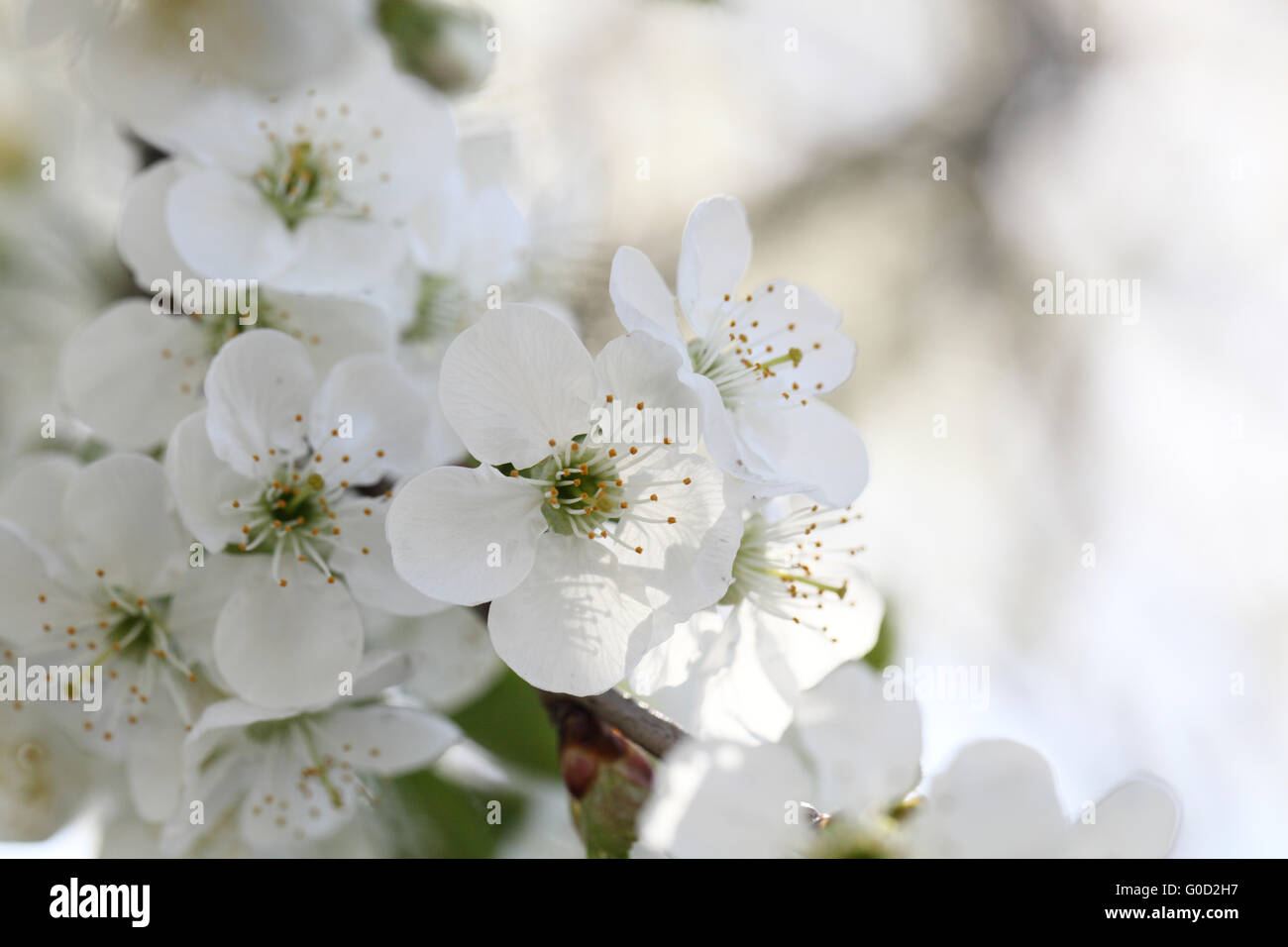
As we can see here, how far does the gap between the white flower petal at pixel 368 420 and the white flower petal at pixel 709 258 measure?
13 centimetres

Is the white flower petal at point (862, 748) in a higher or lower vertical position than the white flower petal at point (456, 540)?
lower

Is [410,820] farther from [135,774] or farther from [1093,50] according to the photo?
[1093,50]

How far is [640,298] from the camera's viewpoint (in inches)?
16.2

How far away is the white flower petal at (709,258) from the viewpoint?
479mm

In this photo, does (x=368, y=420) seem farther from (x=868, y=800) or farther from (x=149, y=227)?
(x=868, y=800)

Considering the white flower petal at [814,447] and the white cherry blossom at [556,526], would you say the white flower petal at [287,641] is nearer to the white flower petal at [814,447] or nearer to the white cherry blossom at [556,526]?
the white cherry blossom at [556,526]

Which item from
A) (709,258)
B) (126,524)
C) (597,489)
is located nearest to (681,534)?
(597,489)

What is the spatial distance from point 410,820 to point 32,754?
0.22 metres

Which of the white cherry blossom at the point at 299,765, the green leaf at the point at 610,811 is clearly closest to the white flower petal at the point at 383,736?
the white cherry blossom at the point at 299,765

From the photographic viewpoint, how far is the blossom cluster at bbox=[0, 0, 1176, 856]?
401 mm

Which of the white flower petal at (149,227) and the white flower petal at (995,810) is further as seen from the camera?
the white flower petal at (149,227)

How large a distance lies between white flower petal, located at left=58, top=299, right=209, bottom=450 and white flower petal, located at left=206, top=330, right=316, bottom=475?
91 millimetres

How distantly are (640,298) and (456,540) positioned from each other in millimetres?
120

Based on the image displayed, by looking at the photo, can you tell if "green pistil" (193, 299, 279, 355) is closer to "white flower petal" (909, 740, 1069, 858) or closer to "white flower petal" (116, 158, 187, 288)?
"white flower petal" (116, 158, 187, 288)
